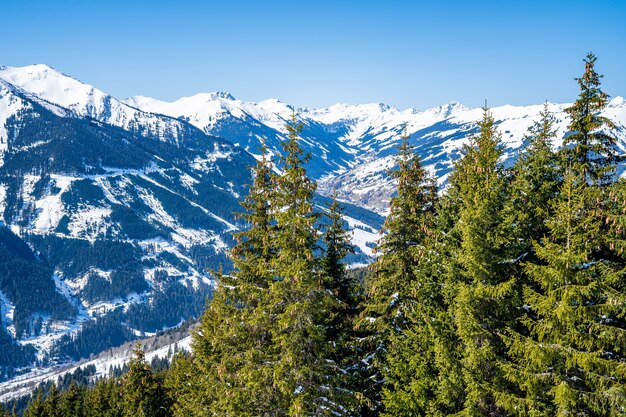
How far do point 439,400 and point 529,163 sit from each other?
1268 cm

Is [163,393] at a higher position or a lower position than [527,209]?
lower

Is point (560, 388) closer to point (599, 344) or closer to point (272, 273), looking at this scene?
point (599, 344)

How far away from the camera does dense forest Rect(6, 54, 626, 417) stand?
16500 mm

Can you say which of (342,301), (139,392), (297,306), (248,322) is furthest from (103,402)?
(297,306)

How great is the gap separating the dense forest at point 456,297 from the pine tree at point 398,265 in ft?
0.32

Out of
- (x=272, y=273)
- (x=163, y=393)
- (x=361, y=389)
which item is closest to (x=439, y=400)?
(x=361, y=389)

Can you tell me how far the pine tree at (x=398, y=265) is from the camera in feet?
80.3

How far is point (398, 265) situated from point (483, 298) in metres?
7.35

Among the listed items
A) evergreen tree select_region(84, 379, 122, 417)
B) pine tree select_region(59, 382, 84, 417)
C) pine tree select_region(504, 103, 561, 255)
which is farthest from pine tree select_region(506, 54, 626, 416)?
pine tree select_region(59, 382, 84, 417)

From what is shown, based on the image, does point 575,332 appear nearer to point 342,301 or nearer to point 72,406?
point 342,301

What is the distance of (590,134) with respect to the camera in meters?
22.0

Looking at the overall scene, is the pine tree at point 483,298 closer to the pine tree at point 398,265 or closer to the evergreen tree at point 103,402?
the pine tree at point 398,265

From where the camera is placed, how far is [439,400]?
20.4 metres

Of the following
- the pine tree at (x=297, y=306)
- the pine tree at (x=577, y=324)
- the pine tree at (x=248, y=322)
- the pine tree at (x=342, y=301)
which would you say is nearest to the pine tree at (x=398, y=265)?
the pine tree at (x=342, y=301)
